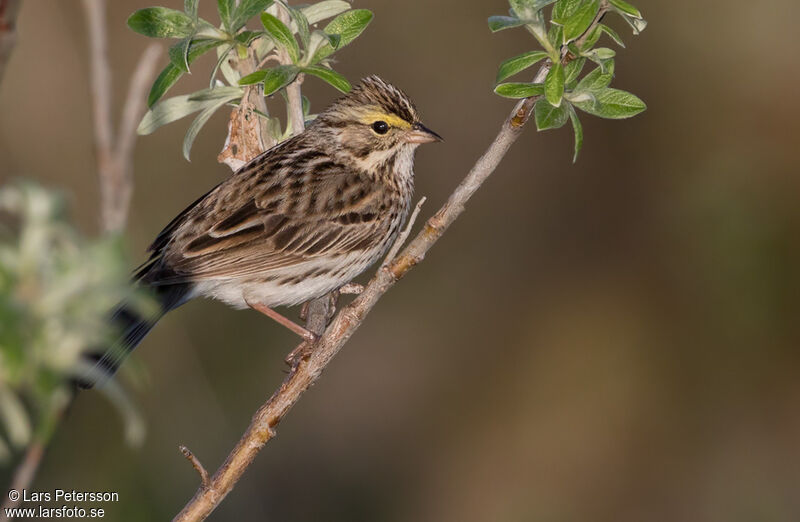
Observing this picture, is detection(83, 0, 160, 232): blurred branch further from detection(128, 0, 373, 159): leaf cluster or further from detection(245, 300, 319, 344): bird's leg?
detection(245, 300, 319, 344): bird's leg

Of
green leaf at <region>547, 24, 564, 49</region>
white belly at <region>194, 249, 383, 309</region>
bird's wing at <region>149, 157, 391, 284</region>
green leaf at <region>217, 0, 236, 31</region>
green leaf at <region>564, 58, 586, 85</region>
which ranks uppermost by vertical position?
green leaf at <region>217, 0, 236, 31</region>

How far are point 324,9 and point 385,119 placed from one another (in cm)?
174

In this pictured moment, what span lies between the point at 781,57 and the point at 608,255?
2.74 m

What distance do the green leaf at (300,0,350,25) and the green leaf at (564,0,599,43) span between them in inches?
54.3

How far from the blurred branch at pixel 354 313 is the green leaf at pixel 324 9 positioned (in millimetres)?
998

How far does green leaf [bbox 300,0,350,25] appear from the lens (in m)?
4.30

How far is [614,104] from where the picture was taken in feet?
11.4

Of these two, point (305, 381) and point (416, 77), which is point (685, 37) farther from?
point (305, 381)

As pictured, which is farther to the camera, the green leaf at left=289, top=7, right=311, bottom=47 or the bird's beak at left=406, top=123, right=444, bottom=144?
the bird's beak at left=406, top=123, right=444, bottom=144

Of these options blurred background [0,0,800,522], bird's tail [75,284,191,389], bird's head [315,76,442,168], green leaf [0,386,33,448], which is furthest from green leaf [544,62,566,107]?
blurred background [0,0,800,522]

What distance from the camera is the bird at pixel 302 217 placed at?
5.48 metres

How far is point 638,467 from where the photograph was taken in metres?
9.92

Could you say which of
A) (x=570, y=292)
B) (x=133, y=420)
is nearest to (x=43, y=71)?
(x=570, y=292)

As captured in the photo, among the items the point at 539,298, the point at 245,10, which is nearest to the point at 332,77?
the point at 245,10
